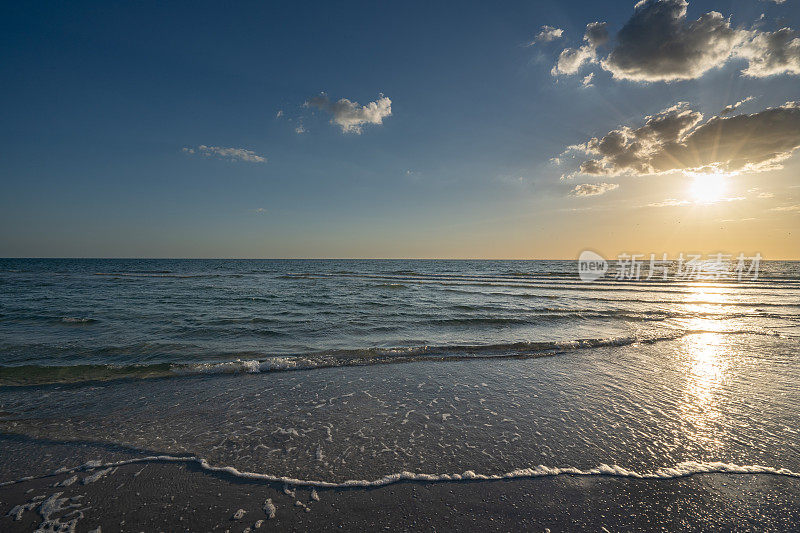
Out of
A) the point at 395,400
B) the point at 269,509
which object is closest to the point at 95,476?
the point at 269,509

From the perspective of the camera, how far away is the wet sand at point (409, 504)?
9.84 ft

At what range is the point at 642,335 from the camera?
38.6ft

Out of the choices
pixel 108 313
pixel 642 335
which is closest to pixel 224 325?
pixel 108 313

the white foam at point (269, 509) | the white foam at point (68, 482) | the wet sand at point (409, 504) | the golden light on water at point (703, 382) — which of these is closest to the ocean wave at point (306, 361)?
the golden light on water at point (703, 382)

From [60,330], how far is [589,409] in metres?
16.0

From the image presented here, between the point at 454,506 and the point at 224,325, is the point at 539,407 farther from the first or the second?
the point at 224,325

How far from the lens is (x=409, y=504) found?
327 centimetres

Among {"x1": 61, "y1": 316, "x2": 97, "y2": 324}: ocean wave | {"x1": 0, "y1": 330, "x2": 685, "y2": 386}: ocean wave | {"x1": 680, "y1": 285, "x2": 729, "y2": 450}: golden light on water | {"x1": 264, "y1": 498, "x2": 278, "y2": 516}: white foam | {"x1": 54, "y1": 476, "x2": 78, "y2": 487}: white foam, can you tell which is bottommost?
{"x1": 61, "y1": 316, "x2": 97, "y2": 324}: ocean wave

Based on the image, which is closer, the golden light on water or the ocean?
the ocean

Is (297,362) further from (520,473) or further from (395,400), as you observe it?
(520,473)

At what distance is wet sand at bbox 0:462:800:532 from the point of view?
3.00 m

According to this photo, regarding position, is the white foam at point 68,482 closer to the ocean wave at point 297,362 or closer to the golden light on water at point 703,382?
the ocean wave at point 297,362

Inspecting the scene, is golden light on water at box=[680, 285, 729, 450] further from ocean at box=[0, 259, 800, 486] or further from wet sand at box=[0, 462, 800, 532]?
wet sand at box=[0, 462, 800, 532]

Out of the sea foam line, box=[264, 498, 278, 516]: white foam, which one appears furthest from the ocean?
box=[264, 498, 278, 516]: white foam
